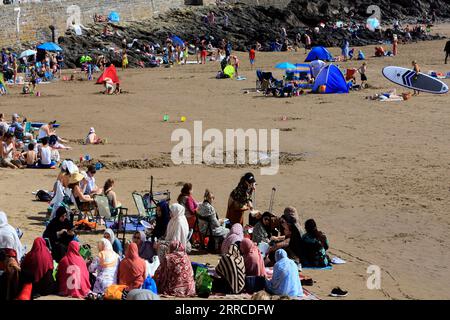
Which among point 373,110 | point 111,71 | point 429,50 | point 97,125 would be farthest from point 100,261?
point 429,50

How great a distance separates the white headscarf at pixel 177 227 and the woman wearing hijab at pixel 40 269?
234 centimetres

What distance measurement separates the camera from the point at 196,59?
42312 millimetres

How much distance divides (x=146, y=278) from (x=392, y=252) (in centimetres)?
407

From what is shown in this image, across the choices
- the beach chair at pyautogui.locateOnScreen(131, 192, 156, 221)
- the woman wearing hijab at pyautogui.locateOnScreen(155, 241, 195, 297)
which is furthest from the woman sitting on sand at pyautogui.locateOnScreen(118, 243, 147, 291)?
the beach chair at pyautogui.locateOnScreen(131, 192, 156, 221)

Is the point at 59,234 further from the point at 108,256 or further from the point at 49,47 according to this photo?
the point at 49,47

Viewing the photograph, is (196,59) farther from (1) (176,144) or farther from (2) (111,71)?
(1) (176,144)

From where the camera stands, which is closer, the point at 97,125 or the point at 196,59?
the point at 97,125

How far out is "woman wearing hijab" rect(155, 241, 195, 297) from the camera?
35.4ft

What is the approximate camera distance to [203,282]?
1089 cm

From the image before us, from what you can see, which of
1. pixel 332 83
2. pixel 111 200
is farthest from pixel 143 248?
pixel 332 83

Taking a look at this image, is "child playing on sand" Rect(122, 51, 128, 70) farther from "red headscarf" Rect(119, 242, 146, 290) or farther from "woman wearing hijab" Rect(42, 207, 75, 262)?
"red headscarf" Rect(119, 242, 146, 290)

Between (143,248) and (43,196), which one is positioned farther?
(43,196)

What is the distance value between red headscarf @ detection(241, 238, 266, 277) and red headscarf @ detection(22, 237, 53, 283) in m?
2.33

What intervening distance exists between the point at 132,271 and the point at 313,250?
2651 mm
